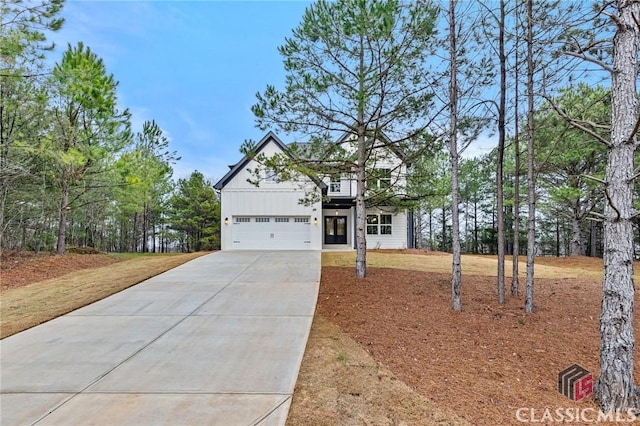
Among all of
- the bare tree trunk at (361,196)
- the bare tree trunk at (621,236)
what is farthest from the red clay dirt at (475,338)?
the bare tree trunk at (361,196)

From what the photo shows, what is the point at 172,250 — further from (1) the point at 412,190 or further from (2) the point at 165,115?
(1) the point at 412,190

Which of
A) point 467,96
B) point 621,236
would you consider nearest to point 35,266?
point 467,96

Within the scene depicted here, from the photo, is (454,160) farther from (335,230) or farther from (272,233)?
(335,230)

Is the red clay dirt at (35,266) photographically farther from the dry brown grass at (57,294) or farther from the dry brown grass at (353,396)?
the dry brown grass at (353,396)

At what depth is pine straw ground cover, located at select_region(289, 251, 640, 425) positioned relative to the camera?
3207 millimetres

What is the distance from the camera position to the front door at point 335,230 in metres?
19.8

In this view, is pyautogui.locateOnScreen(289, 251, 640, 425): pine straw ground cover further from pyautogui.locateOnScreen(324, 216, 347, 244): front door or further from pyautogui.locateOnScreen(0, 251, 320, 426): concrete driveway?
pyautogui.locateOnScreen(324, 216, 347, 244): front door

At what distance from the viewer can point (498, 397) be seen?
136 inches

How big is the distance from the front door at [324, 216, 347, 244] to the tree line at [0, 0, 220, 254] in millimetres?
8479

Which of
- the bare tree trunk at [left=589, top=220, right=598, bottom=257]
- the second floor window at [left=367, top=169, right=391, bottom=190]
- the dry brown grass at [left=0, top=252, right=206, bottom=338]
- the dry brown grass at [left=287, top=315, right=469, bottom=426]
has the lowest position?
the dry brown grass at [left=287, top=315, right=469, bottom=426]

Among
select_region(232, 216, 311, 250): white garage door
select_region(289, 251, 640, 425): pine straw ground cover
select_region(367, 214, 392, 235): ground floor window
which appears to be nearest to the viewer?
select_region(289, 251, 640, 425): pine straw ground cover

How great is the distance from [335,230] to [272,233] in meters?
4.24

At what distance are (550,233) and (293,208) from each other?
72.0ft

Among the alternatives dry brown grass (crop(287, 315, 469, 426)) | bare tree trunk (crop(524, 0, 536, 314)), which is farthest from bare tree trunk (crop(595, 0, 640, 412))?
bare tree trunk (crop(524, 0, 536, 314))
